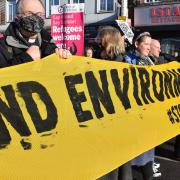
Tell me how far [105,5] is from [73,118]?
16122mm

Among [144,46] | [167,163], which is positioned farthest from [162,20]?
[144,46]

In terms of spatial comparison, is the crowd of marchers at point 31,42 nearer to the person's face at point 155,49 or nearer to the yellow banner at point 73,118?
the yellow banner at point 73,118

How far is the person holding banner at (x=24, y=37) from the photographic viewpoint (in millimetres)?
3137

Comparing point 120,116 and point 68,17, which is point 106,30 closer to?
point 120,116

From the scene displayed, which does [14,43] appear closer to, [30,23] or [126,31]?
[30,23]

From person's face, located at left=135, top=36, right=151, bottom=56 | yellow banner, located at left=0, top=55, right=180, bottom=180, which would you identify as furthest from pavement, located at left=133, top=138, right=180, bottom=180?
person's face, located at left=135, top=36, right=151, bottom=56

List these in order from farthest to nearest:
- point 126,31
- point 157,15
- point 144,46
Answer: point 157,15 → point 126,31 → point 144,46

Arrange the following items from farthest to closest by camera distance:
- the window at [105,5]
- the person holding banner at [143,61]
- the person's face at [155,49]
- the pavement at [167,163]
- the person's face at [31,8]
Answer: the window at [105,5] < the person's face at [155,49] < the pavement at [167,163] < the person holding banner at [143,61] < the person's face at [31,8]

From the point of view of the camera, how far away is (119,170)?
162 inches

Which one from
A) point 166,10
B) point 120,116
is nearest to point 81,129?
point 120,116

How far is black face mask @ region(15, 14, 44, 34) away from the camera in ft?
10.3

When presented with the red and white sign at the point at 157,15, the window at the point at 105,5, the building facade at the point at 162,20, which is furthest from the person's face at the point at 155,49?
the window at the point at 105,5

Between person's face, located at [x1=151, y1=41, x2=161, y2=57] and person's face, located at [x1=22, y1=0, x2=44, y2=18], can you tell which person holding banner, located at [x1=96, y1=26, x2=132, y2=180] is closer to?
person's face, located at [x1=22, y1=0, x2=44, y2=18]

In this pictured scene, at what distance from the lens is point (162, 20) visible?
666 inches
